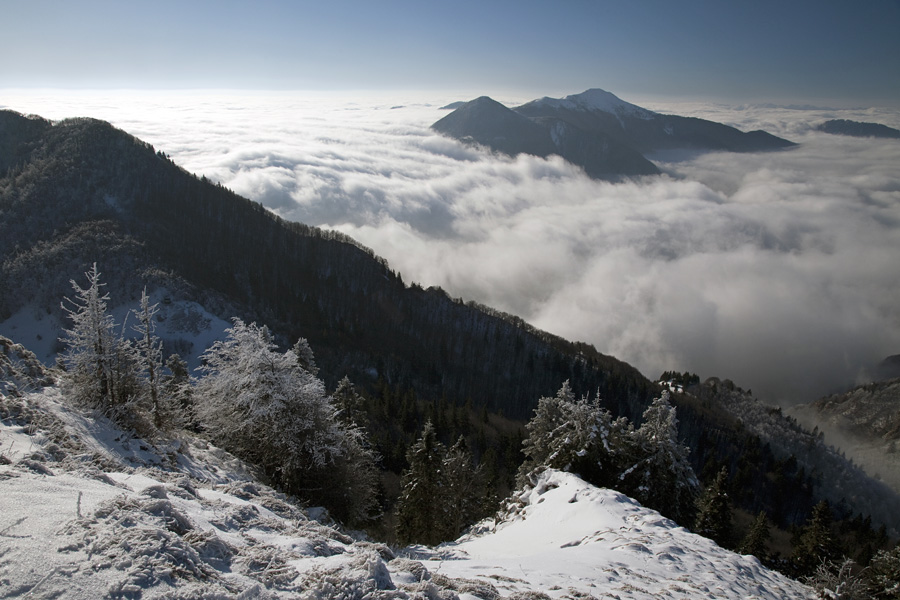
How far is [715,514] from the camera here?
122 ft

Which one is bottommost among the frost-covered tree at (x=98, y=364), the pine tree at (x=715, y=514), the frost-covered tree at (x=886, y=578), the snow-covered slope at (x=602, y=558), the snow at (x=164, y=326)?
the snow at (x=164, y=326)

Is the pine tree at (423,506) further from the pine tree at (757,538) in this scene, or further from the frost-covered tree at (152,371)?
the pine tree at (757,538)

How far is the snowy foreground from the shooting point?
6.40m

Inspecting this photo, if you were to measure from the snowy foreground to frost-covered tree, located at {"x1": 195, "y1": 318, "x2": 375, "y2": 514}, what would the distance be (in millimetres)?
Answer: 1641

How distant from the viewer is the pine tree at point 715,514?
36.8m

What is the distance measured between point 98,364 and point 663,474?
33076 millimetres

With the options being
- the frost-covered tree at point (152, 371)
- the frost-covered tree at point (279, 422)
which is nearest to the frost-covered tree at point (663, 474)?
the frost-covered tree at point (279, 422)

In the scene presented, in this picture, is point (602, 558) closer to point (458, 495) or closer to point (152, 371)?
point (458, 495)

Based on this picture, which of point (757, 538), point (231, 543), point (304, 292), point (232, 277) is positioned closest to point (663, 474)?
point (757, 538)

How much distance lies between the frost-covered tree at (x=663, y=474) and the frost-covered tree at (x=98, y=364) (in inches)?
1149

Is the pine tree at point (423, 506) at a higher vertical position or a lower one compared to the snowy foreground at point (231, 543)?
lower

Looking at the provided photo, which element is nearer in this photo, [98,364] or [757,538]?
[98,364]

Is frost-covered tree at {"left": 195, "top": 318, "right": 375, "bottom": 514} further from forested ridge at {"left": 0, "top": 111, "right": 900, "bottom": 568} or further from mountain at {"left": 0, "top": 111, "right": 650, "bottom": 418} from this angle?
mountain at {"left": 0, "top": 111, "right": 650, "bottom": 418}

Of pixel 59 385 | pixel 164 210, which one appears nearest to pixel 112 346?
pixel 59 385
